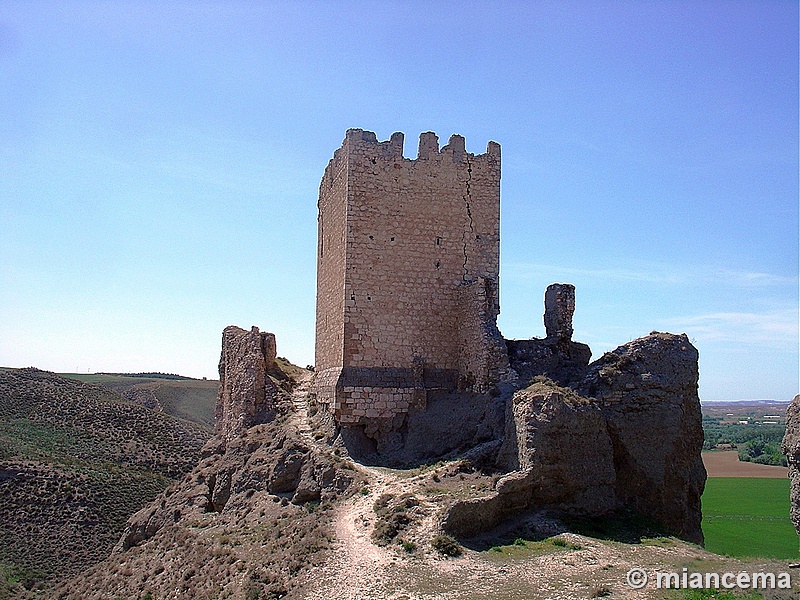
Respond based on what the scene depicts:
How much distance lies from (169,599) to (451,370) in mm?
7635

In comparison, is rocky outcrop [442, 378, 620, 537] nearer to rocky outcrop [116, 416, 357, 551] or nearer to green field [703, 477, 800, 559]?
rocky outcrop [116, 416, 357, 551]

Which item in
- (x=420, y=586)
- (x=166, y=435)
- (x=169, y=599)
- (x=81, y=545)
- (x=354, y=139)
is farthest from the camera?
(x=166, y=435)

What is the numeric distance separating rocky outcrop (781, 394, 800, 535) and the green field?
9.22 metres

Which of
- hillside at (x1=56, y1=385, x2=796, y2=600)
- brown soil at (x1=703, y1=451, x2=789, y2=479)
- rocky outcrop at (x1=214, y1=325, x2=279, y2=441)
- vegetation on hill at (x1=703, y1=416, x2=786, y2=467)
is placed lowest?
brown soil at (x1=703, y1=451, x2=789, y2=479)

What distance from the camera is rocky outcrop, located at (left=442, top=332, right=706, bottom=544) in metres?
12.7

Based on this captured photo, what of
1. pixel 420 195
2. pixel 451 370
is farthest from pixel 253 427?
pixel 420 195

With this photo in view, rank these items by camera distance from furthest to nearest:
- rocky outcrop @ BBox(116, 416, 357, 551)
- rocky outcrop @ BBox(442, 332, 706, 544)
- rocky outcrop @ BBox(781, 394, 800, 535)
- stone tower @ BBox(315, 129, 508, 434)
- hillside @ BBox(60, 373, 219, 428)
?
hillside @ BBox(60, 373, 219, 428) → stone tower @ BBox(315, 129, 508, 434) → rocky outcrop @ BBox(116, 416, 357, 551) → rocky outcrop @ BBox(442, 332, 706, 544) → rocky outcrop @ BBox(781, 394, 800, 535)

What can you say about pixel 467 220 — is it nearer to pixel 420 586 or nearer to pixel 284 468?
pixel 284 468

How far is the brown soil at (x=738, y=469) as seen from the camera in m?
50.7

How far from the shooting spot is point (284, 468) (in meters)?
15.8

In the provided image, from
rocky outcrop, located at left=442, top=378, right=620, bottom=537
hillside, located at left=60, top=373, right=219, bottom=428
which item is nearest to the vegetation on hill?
rocky outcrop, located at left=442, top=378, right=620, bottom=537

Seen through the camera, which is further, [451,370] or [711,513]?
[711,513]

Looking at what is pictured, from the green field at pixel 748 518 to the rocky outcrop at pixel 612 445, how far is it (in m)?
5.99

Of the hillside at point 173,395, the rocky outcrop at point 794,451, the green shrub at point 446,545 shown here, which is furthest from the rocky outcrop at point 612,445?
the hillside at point 173,395
